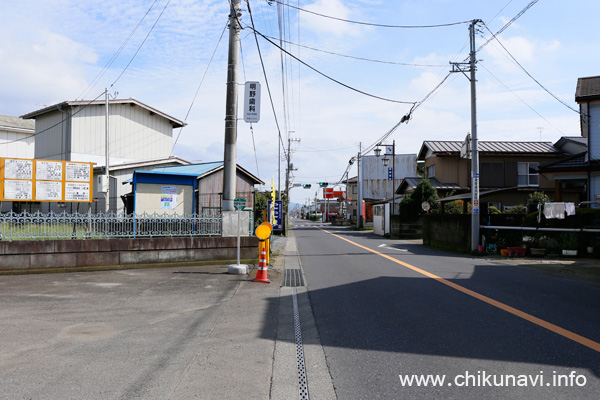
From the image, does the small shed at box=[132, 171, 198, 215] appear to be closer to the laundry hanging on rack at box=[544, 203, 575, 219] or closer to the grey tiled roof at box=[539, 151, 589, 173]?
the laundry hanging on rack at box=[544, 203, 575, 219]

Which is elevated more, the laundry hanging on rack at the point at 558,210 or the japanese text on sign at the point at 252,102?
the japanese text on sign at the point at 252,102

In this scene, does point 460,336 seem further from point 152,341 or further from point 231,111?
point 231,111

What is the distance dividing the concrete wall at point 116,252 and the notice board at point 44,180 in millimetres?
1610

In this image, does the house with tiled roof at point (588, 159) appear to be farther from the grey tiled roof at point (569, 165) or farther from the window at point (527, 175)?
the window at point (527, 175)

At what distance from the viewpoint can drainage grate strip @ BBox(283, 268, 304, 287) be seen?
9.93 metres

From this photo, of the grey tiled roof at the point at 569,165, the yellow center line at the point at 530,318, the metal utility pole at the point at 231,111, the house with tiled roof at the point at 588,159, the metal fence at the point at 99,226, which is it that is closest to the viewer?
the yellow center line at the point at 530,318

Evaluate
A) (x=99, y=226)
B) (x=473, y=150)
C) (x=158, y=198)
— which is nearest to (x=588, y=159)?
(x=473, y=150)

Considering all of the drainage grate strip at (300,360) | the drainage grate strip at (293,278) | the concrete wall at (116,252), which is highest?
the concrete wall at (116,252)

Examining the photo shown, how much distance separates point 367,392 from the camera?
3785 millimetres

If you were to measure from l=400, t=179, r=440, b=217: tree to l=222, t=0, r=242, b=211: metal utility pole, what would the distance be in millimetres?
20530

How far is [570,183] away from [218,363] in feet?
78.1

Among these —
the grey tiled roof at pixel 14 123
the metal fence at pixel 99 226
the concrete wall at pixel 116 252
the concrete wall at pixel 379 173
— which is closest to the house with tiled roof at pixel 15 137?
the grey tiled roof at pixel 14 123

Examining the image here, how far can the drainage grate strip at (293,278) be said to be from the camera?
993cm

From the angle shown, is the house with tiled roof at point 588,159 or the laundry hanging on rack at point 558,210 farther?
the house with tiled roof at point 588,159
